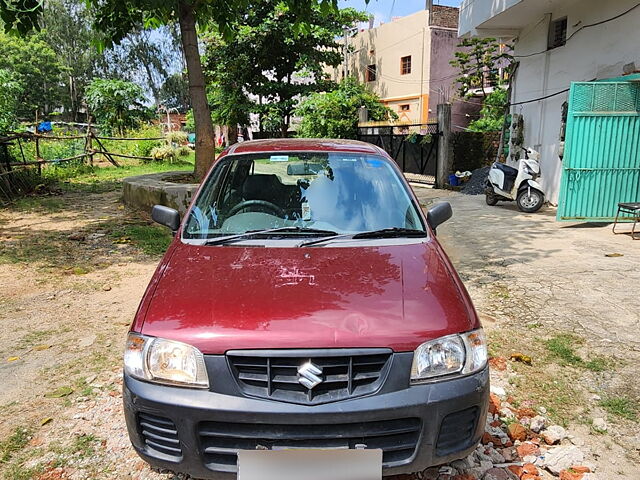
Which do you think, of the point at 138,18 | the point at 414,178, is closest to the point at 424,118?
the point at 414,178

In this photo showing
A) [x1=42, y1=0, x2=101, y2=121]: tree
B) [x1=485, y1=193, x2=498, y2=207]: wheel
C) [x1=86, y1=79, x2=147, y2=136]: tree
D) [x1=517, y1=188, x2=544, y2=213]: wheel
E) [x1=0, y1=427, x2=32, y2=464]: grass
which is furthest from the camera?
[x1=42, y1=0, x2=101, y2=121]: tree

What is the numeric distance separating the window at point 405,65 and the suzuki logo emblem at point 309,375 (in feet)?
77.9

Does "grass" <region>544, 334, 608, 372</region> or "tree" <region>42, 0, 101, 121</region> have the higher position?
"tree" <region>42, 0, 101, 121</region>

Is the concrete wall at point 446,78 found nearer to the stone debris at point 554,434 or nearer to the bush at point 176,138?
the bush at point 176,138

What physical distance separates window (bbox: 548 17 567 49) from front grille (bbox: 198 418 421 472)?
9.87 m

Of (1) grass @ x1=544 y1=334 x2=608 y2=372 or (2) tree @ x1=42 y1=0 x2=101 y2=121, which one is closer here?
(1) grass @ x1=544 y1=334 x2=608 y2=372

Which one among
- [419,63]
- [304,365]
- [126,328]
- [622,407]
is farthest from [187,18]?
[419,63]

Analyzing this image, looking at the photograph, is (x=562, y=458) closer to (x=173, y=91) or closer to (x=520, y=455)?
(x=520, y=455)

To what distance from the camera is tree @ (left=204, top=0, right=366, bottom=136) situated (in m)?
16.1

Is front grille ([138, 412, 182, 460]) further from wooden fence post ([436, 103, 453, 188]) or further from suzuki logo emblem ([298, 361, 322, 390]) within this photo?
wooden fence post ([436, 103, 453, 188])

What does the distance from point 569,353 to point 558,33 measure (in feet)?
28.0

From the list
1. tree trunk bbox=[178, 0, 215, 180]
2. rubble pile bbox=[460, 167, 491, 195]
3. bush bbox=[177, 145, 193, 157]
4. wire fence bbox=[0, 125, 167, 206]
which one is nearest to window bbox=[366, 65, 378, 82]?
bush bbox=[177, 145, 193, 157]

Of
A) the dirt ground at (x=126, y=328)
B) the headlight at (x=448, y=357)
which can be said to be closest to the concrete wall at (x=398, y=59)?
the dirt ground at (x=126, y=328)

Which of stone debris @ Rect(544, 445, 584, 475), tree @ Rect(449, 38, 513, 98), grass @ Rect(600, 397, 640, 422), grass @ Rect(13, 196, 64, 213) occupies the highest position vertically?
tree @ Rect(449, 38, 513, 98)
